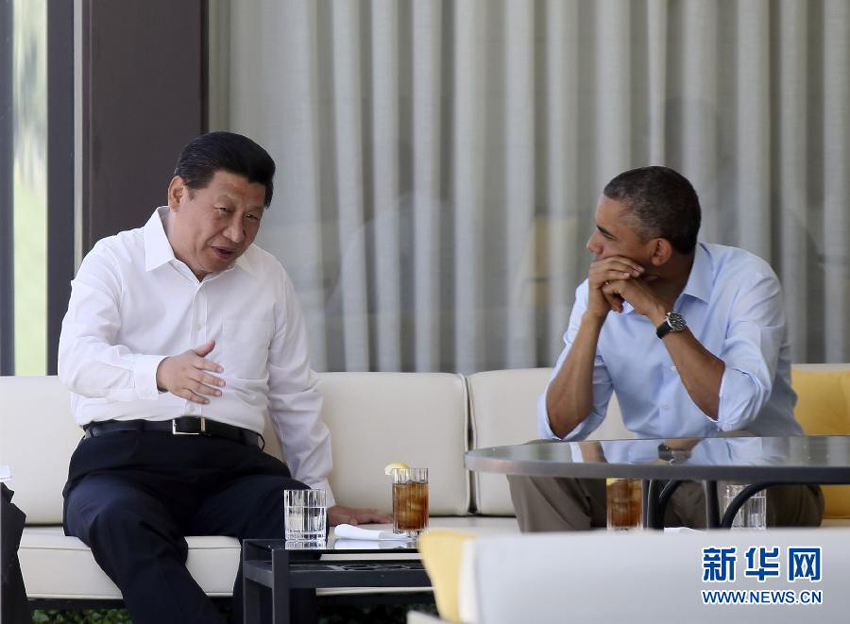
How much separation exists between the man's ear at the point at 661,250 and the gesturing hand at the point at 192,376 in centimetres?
98

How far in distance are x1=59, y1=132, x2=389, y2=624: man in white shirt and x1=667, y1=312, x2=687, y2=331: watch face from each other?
0.86m

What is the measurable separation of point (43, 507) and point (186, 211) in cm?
84

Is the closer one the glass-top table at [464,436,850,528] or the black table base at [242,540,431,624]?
the glass-top table at [464,436,850,528]

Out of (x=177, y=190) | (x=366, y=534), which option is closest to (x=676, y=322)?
(x=366, y=534)

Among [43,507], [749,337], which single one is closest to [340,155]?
[43,507]

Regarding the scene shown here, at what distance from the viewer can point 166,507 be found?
2.84 m

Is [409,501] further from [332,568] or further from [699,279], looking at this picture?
[699,279]

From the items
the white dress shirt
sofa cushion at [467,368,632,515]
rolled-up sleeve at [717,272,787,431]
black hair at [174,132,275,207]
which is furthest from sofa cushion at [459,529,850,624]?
sofa cushion at [467,368,632,515]

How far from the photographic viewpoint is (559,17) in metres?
3.94

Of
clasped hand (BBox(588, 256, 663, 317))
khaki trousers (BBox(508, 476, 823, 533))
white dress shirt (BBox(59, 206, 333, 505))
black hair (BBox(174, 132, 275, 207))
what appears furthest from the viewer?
black hair (BBox(174, 132, 275, 207))

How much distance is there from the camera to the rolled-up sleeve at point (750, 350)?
2555mm

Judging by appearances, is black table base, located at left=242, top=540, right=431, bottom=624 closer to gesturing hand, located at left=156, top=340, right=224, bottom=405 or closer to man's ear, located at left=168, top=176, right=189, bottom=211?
gesturing hand, located at left=156, top=340, right=224, bottom=405

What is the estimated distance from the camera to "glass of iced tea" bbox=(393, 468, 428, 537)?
8.18ft

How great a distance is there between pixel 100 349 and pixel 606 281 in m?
1.13
